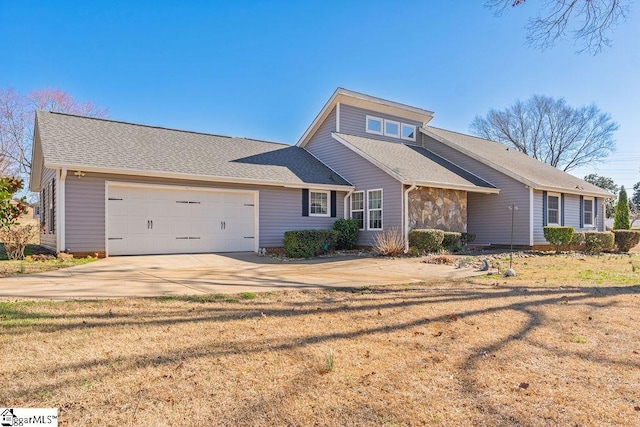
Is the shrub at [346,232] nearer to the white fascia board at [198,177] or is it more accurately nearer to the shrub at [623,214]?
the white fascia board at [198,177]

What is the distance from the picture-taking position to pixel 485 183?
16875mm

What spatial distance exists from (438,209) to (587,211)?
9.60 m

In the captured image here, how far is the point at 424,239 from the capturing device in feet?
44.0

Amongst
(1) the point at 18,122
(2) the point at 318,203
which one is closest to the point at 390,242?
(2) the point at 318,203

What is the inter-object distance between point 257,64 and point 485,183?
1174cm

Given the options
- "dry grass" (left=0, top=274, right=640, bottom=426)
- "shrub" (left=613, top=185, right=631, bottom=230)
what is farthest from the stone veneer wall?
"shrub" (left=613, top=185, right=631, bottom=230)

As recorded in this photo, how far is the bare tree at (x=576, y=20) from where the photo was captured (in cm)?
860

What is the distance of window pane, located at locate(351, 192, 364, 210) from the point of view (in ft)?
51.0

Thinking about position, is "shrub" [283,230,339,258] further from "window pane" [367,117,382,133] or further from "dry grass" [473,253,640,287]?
"window pane" [367,117,382,133]

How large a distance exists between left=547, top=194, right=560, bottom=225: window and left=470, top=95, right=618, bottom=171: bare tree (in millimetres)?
23425

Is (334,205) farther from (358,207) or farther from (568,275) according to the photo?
(568,275)

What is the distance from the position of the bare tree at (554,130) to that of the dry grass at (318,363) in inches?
1457

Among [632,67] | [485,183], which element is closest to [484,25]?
[632,67]

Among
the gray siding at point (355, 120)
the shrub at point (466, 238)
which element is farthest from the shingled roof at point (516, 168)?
the gray siding at point (355, 120)
